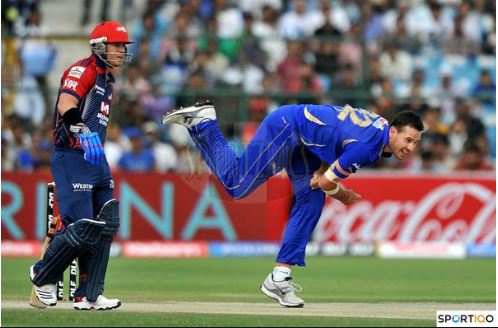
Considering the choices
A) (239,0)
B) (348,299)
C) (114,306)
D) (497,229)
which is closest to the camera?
(114,306)

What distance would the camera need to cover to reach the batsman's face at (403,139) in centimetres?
870

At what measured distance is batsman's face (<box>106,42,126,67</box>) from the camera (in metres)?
8.60

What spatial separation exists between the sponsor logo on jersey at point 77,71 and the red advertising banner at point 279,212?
8.54 m

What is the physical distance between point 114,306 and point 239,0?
12221 mm

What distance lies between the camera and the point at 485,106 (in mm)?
18641

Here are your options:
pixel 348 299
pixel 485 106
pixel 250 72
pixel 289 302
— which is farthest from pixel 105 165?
pixel 485 106

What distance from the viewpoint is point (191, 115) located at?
9.52 metres

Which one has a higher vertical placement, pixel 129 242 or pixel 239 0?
pixel 239 0

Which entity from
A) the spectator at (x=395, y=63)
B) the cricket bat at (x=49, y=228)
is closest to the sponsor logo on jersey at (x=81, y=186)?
the cricket bat at (x=49, y=228)

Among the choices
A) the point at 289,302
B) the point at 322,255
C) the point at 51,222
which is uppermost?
the point at 51,222

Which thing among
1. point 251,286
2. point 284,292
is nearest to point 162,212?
point 251,286

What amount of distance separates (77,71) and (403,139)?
2.42 meters

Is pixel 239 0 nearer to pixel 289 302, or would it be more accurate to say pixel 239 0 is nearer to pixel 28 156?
pixel 28 156

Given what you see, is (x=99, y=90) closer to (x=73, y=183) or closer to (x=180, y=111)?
(x=73, y=183)
